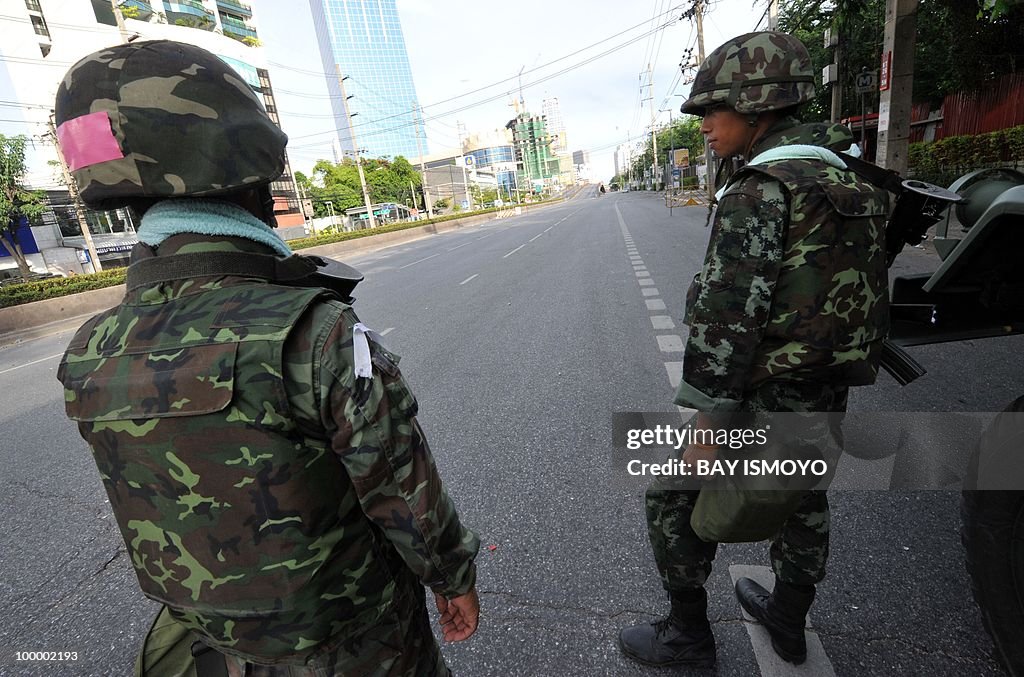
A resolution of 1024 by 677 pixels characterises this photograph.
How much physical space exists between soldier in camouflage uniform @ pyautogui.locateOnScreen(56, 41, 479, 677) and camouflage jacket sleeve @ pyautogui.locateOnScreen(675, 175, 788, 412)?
791 mm

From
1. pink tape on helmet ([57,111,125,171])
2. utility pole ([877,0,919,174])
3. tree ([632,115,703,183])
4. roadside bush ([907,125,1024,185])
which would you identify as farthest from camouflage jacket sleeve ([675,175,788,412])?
tree ([632,115,703,183])

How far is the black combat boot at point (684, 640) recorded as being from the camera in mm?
1692

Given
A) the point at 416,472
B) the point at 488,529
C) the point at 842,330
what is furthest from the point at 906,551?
the point at 416,472

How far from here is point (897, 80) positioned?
8.14 meters

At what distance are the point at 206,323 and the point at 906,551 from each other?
8.51ft

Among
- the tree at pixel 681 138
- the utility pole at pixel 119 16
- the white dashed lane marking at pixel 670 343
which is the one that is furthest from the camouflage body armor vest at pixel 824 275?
the tree at pixel 681 138

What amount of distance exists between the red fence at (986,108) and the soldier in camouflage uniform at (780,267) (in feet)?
46.3

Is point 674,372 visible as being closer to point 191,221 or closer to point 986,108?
point 191,221

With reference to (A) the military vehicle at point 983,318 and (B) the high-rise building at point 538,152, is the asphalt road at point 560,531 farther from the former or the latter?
(B) the high-rise building at point 538,152

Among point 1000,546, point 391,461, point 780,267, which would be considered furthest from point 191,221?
point 1000,546

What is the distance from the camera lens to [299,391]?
879 mm

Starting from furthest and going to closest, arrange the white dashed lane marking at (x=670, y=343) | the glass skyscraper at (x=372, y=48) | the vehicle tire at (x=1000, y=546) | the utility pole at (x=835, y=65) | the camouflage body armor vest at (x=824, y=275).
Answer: the glass skyscraper at (x=372, y=48), the utility pole at (x=835, y=65), the white dashed lane marking at (x=670, y=343), the vehicle tire at (x=1000, y=546), the camouflage body armor vest at (x=824, y=275)

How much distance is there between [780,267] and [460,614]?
1154mm

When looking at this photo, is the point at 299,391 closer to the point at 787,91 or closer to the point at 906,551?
the point at 787,91
